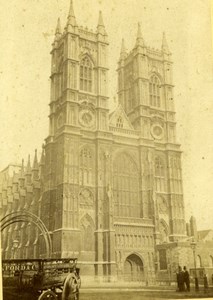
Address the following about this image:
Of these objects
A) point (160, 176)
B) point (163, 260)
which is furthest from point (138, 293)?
point (160, 176)

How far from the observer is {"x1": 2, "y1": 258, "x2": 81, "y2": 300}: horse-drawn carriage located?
418 centimetres

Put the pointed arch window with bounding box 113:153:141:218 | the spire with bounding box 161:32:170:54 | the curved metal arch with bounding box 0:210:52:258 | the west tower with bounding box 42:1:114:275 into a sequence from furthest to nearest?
the pointed arch window with bounding box 113:153:141:218 → the spire with bounding box 161:32:170:54 → the west tower with bounding box 42:1:114:275 → the curved metal arch with bounding box 0:210:52:258

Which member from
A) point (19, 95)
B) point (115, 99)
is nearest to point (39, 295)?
point (19, 95)

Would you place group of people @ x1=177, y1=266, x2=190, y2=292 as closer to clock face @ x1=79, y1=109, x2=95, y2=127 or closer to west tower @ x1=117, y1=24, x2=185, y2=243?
west tower @ x1=117, y1=24, x2=185, y2=243

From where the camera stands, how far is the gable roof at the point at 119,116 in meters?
7.16

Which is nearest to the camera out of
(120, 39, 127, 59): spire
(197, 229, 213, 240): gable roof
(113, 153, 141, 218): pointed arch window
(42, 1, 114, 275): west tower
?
(42, 1, 114, 275): west tower

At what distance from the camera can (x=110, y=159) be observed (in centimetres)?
659

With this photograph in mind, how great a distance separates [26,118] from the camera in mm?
5117

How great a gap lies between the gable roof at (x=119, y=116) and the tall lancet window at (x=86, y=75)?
0.60 m

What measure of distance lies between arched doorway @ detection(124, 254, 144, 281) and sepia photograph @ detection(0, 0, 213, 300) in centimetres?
3

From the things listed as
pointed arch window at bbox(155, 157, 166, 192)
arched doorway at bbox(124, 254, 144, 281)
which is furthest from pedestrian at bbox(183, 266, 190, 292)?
pointed arch window at bbox(155, 157, 166, 192)

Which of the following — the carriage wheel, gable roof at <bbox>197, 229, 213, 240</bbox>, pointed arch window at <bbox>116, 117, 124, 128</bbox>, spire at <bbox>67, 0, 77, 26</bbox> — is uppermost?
spire at <bbox>67, 0, 77, 26</bbox>

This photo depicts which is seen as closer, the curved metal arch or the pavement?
the curved metal arch

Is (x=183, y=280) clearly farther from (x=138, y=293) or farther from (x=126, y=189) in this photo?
(x=126, y=189)
